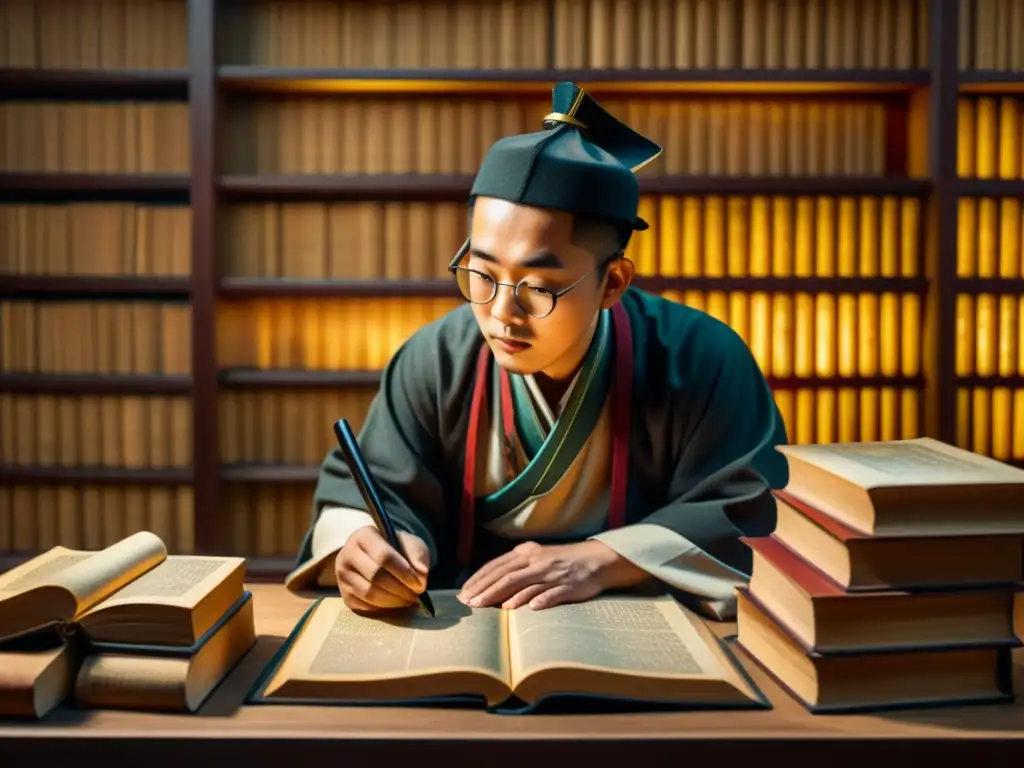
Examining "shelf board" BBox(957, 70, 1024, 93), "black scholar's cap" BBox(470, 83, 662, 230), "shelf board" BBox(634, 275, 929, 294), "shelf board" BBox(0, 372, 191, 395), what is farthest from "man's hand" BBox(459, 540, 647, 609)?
"shelf board" BBox(957, 70, 1024, 93)

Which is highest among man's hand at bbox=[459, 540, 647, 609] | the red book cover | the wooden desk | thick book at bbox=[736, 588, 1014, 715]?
the red book cover

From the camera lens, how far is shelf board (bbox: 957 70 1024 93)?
282 centimetres

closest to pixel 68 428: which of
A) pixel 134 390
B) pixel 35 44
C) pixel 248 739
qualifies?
pixel 134 390

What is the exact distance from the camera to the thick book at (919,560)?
0.82 m

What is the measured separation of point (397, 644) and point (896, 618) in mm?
462

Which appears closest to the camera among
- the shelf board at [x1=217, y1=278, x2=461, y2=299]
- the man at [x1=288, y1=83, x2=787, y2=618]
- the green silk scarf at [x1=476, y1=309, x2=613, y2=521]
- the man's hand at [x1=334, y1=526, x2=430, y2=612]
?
the man's hand at [x1=334, y1=526, x2=430, y2=612]

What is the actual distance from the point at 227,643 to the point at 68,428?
2385 mm

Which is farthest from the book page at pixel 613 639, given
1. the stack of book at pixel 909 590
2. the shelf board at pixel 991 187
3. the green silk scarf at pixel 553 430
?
the shelf board at pixel 991 187

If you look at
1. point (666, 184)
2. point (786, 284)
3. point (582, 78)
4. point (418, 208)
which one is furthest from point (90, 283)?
point (786, 284)

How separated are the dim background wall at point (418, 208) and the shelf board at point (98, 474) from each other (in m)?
0.01

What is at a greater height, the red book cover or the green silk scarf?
the green silk scarf

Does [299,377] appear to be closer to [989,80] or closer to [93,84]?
[93,84]

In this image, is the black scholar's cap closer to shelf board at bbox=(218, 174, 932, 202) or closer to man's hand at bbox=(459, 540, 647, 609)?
man's hand at bbox=(459, 540, 647, 609)
